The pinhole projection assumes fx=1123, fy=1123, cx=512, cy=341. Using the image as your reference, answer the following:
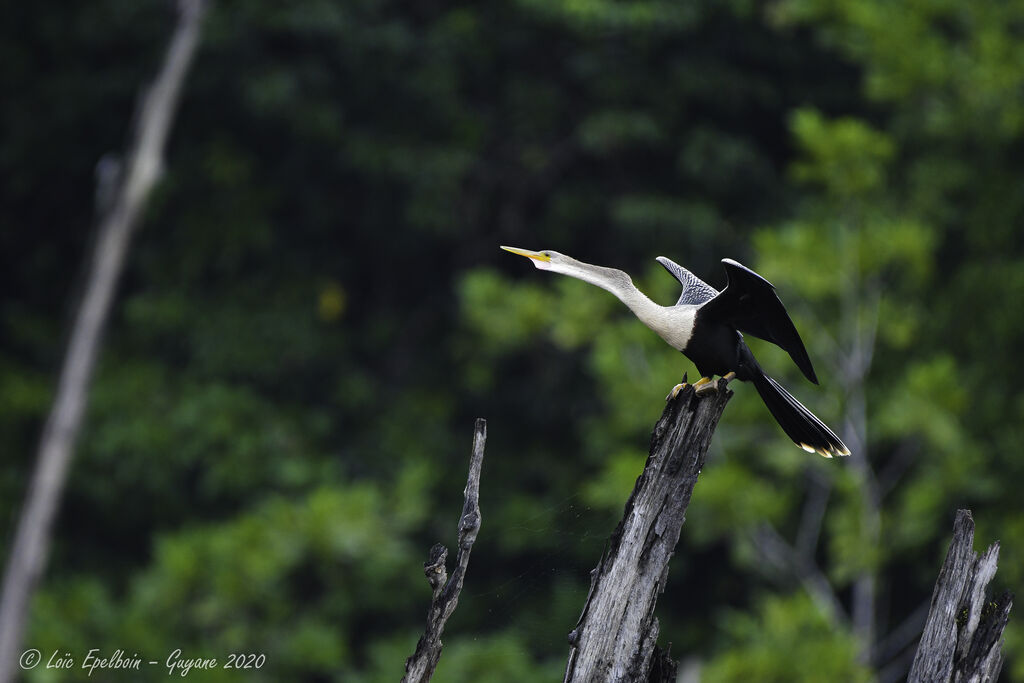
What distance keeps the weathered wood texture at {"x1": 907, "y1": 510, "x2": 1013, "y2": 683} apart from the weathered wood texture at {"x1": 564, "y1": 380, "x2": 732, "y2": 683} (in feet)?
1.31

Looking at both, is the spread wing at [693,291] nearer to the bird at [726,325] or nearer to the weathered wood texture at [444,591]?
the bird at [726,325]

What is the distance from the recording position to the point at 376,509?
6.75 metres

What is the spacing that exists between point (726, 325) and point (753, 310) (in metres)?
0.06

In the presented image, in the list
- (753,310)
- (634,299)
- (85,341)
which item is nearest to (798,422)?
(753,310)

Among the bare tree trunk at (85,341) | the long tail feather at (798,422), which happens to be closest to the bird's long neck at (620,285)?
the long tail feather at (798,422)

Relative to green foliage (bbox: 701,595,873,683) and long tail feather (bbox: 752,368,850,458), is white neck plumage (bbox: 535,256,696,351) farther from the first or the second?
green foliage (bbox: 701,595,873,683)

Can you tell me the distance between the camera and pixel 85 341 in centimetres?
702

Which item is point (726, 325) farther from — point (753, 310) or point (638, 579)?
point (638, 579)

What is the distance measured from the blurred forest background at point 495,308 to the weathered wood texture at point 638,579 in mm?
2833

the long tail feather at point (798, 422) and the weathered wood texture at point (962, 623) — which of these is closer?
the weathered wood texture at point (962, 623)

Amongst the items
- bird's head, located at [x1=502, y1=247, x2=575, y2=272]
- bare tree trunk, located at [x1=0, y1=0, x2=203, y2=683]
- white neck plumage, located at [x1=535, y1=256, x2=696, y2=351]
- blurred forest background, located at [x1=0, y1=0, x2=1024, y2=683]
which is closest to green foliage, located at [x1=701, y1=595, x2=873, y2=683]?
blurred forest background, located at [x1=0, y1=0, x2=1024, y2=683]

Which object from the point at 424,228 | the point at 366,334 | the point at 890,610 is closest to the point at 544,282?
the point at 424,228

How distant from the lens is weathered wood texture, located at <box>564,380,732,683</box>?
1661 mm

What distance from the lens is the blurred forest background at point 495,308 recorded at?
5.91 metres
